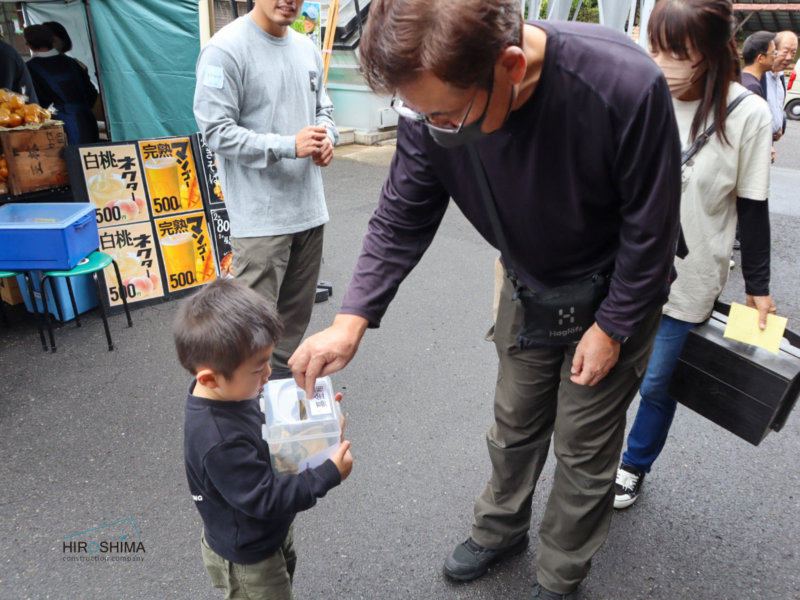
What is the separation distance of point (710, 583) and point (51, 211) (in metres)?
3.98

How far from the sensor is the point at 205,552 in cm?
165

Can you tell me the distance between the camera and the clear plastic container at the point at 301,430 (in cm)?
150

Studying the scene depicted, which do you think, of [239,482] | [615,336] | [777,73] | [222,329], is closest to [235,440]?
[239,482]

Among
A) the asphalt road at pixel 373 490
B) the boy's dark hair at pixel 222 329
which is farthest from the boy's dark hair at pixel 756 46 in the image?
the boy's dark hair at pixel 222 329

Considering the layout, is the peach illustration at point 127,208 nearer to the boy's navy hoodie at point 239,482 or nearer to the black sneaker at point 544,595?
the boy's navy hoodie at point 239,482

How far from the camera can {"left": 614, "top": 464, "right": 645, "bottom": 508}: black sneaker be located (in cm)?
251

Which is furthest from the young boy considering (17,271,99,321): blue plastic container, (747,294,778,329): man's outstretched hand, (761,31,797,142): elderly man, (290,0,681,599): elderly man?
(761,31,797,142): elderly man

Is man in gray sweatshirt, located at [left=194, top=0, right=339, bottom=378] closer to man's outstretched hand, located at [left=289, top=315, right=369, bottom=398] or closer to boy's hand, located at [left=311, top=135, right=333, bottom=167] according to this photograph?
boy's hand, located at [left=311, top=135, right=333, bottom=167]

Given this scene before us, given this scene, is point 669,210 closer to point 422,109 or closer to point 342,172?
point 422,109

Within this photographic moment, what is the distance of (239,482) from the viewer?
1384 millimetres

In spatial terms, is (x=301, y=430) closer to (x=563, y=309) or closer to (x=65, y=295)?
(x=563, y=309)

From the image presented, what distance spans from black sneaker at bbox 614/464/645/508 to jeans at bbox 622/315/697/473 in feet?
0.09

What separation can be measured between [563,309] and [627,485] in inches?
49.6

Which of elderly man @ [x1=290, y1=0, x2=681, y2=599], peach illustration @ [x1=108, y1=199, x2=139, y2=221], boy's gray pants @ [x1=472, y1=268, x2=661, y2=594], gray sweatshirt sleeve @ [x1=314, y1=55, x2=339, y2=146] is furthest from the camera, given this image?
peach illustration @ [x1=108, y1=199, x2=139, y2=221]
